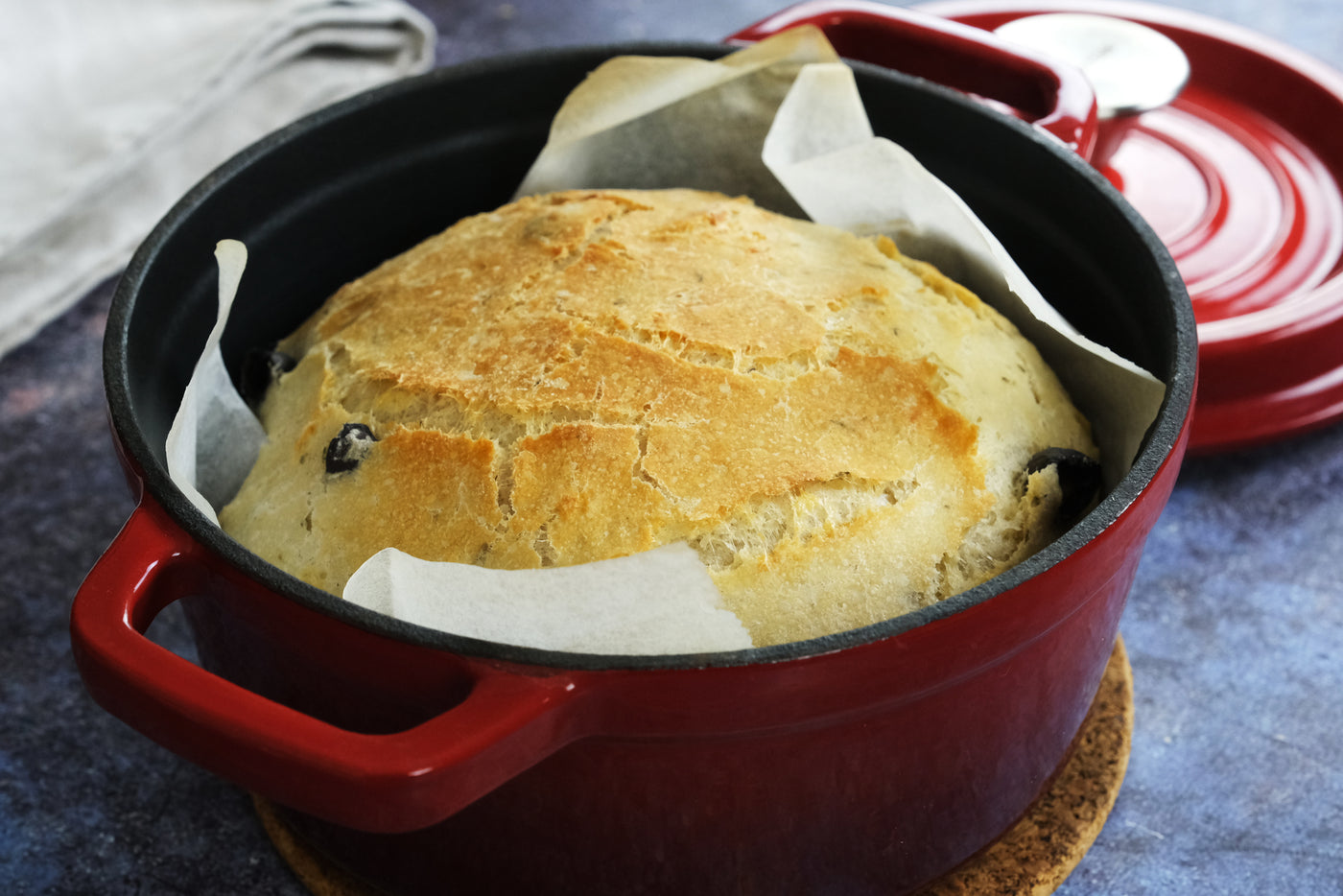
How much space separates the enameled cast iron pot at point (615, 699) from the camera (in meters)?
0.60

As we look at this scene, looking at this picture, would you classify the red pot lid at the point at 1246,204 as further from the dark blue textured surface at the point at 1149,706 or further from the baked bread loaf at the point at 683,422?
the baked bread loaf at the point at 683,422

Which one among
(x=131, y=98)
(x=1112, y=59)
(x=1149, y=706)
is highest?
(x=1112, y=59)

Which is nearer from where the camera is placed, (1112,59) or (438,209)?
(438,209)

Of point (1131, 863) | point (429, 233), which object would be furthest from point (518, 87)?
point (1131, 863)

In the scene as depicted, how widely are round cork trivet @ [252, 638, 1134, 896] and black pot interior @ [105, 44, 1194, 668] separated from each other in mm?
293

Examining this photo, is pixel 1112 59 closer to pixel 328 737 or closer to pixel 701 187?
pixel 701 187

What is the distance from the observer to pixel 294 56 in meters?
1.76

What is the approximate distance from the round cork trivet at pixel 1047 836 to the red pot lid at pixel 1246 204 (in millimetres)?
391

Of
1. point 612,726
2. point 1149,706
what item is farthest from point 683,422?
point 1149,706

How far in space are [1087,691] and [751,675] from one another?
363 millimetres

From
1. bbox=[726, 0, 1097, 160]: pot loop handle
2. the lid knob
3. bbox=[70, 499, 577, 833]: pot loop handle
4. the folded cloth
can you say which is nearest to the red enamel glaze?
bbox=[70, 499, 577, 833]: pot loop handle

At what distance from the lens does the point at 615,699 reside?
0.61 m

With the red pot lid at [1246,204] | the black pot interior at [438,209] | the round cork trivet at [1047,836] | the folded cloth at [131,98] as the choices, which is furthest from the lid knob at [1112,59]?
the folded cloth at [131,98]

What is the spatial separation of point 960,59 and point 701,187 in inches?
10.3
